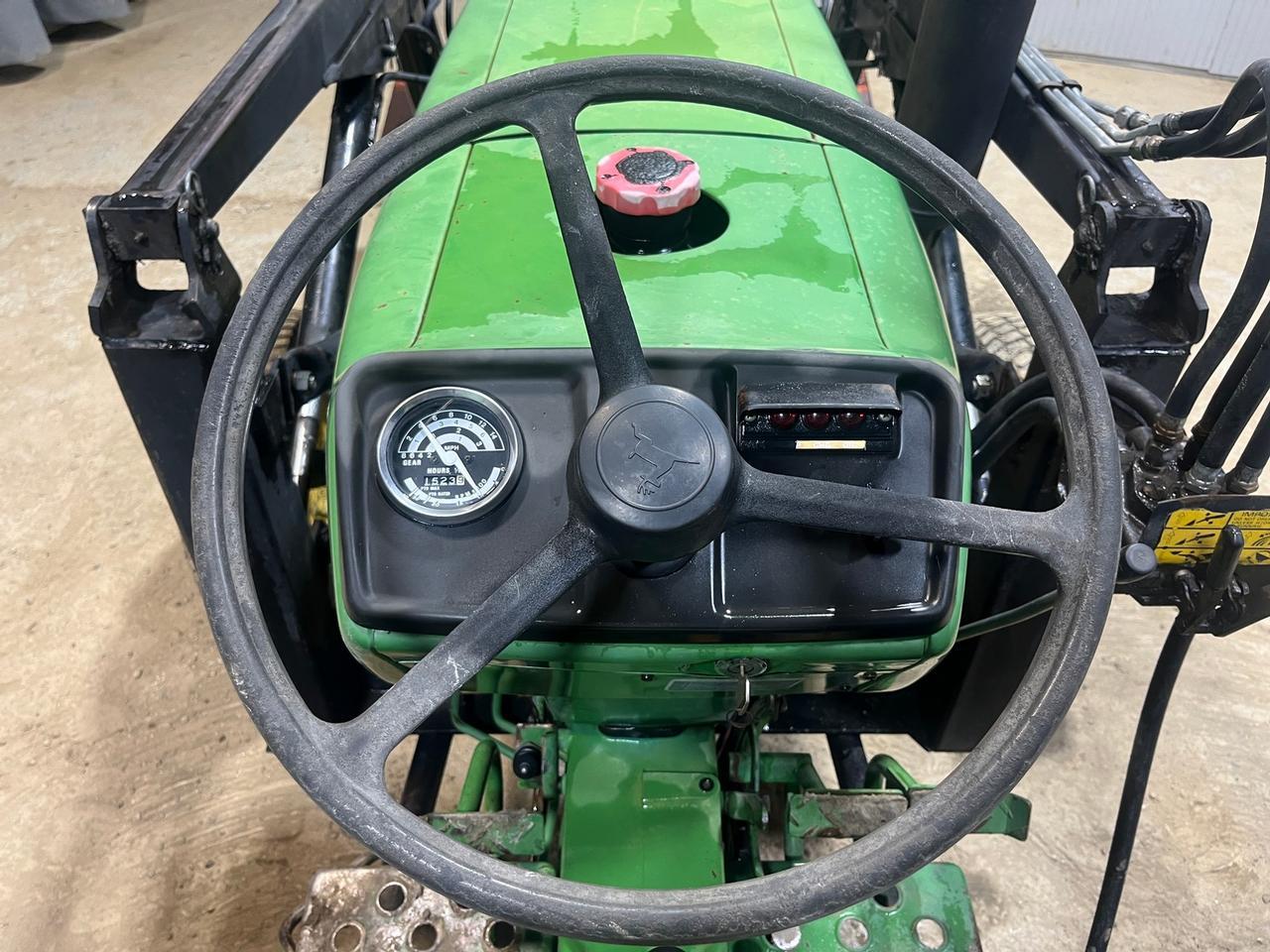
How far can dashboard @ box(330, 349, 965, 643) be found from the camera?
0.73m

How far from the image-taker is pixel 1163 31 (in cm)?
333

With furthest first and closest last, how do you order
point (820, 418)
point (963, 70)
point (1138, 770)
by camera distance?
1. point (963, 70)
2. point (1138, 770)
3. point (820, 418)

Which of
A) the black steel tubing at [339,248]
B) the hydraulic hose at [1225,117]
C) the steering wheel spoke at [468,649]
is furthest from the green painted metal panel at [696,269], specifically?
the black steel tubing at [339,248]

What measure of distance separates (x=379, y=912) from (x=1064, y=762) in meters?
1.08


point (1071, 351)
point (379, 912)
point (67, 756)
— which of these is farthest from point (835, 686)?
point (67, 756)

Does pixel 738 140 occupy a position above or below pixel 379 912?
above

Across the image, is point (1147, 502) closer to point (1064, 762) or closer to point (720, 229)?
point (720, 229)

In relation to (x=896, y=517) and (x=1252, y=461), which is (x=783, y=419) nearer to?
(x=896, y=517)

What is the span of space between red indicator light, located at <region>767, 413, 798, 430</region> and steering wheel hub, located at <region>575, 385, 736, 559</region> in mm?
101

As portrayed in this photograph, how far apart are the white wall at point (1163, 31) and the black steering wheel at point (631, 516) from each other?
305 cm

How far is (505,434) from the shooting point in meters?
0.74

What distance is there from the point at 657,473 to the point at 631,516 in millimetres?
33

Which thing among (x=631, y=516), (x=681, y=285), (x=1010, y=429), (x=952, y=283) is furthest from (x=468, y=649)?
(x=952, y=283)

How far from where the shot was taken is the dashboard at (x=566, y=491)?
2.39 ft
